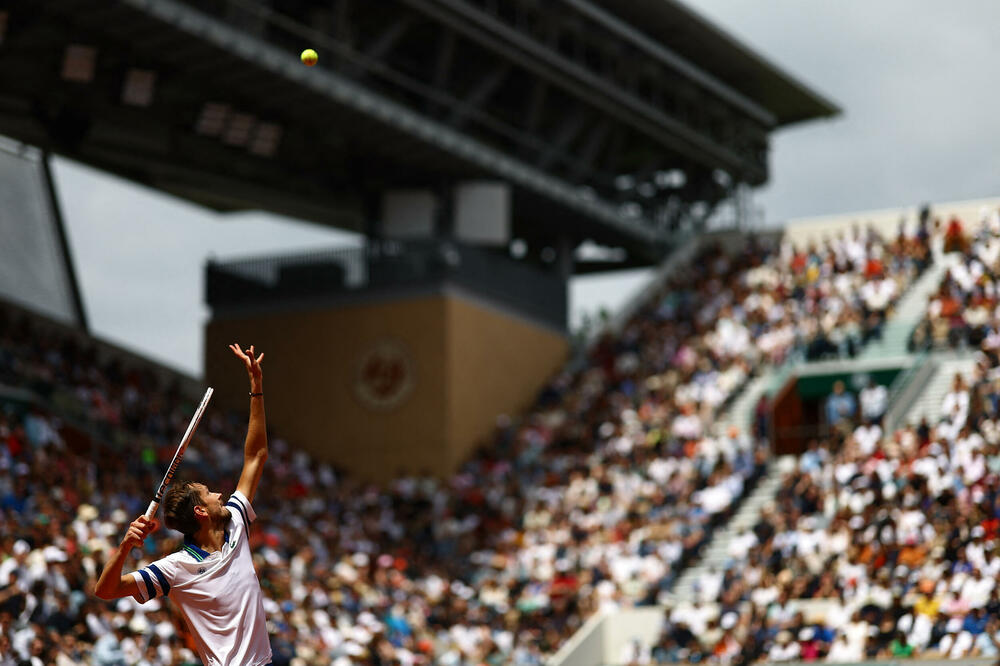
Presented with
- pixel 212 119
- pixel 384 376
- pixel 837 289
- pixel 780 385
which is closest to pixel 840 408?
pixel 780 385

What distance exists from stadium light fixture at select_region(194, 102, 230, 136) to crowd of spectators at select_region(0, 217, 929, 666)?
15.6 feet

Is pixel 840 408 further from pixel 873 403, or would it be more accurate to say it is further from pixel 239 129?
pixel 239 129

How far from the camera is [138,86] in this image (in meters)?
29.6

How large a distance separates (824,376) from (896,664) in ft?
36.6

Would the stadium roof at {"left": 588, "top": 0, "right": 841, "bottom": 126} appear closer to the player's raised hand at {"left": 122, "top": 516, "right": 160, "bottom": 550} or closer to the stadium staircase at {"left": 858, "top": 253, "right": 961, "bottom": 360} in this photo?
the stadium staircase at {"left": 858, "top": 253, "right": 961, "bottom": 360}

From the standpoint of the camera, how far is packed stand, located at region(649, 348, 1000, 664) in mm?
22000

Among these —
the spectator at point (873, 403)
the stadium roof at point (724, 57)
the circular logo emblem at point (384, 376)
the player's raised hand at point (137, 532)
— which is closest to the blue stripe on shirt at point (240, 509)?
the player's raised hand at point (137, 532)

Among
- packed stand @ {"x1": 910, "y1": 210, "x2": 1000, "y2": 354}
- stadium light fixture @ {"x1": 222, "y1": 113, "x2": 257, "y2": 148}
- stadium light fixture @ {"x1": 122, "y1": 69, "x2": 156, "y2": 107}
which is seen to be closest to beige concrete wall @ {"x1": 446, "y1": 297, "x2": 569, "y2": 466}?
stadium light fixture @ {"x1": 222, "y1": 113, "x2": 257, "y2": 148}

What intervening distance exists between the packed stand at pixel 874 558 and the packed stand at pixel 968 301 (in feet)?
9.06

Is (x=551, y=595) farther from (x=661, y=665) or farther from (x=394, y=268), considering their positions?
(x=394, y=268)

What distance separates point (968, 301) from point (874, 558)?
7.95 meters

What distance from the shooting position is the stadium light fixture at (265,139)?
107 ft

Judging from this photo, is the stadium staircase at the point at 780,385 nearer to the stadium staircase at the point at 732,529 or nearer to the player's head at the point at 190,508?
the stadium staircase at the point at 732,529

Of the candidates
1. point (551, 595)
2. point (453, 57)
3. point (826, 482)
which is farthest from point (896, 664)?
point (453, 57)
